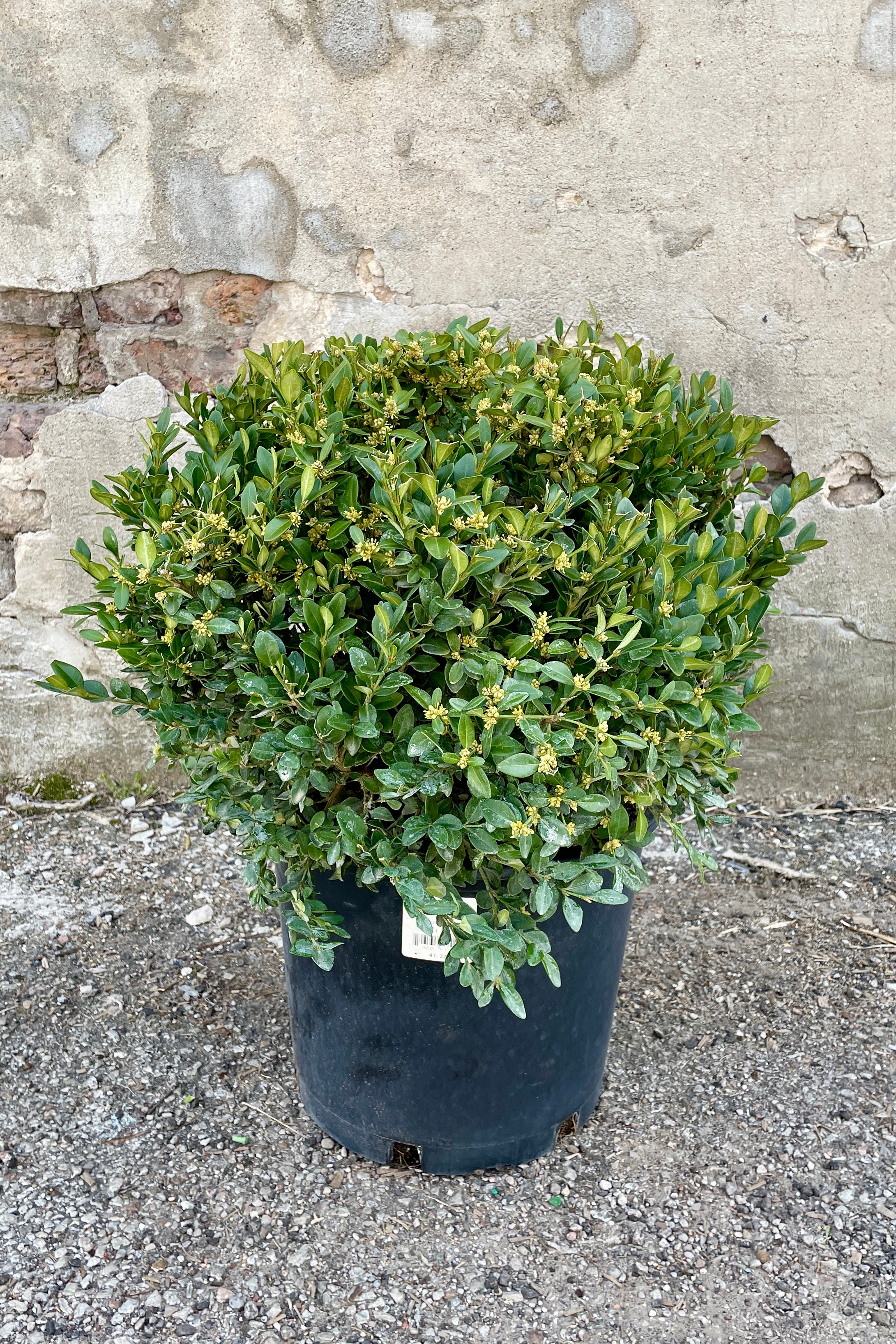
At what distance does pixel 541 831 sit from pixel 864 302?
1.74 meters

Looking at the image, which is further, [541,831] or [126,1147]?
[126,1147]

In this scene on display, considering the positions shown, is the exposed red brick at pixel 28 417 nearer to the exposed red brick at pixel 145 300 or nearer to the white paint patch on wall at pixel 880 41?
the exposed red brick at pixel 145 300

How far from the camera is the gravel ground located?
147cm

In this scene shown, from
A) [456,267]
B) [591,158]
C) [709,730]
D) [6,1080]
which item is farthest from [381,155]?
[6,1080]

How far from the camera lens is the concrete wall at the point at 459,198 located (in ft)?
7.43

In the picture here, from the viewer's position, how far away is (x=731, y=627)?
146 centimetres

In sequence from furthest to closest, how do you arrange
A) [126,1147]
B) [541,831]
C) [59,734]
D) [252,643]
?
[59,734] < [126,1147] < [252,643] < [541,831]

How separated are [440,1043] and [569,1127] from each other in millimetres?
357

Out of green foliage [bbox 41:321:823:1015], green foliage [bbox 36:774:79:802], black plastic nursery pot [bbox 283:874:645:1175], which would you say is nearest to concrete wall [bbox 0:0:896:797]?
green foliage [bbox 36:774:79:802]

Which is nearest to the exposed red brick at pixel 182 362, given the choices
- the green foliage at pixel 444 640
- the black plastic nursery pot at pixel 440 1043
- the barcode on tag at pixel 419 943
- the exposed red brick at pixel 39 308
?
the exposed red brick at pixel 39 308

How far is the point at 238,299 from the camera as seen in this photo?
2.47 meters

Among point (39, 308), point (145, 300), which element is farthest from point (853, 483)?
point (39, 308)

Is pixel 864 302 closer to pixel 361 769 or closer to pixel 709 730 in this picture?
pixel 709 730

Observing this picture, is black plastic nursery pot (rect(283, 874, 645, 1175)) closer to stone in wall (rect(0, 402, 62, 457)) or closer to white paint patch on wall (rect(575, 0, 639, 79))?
stone in wall (rect(0, 402, 62, 457))
